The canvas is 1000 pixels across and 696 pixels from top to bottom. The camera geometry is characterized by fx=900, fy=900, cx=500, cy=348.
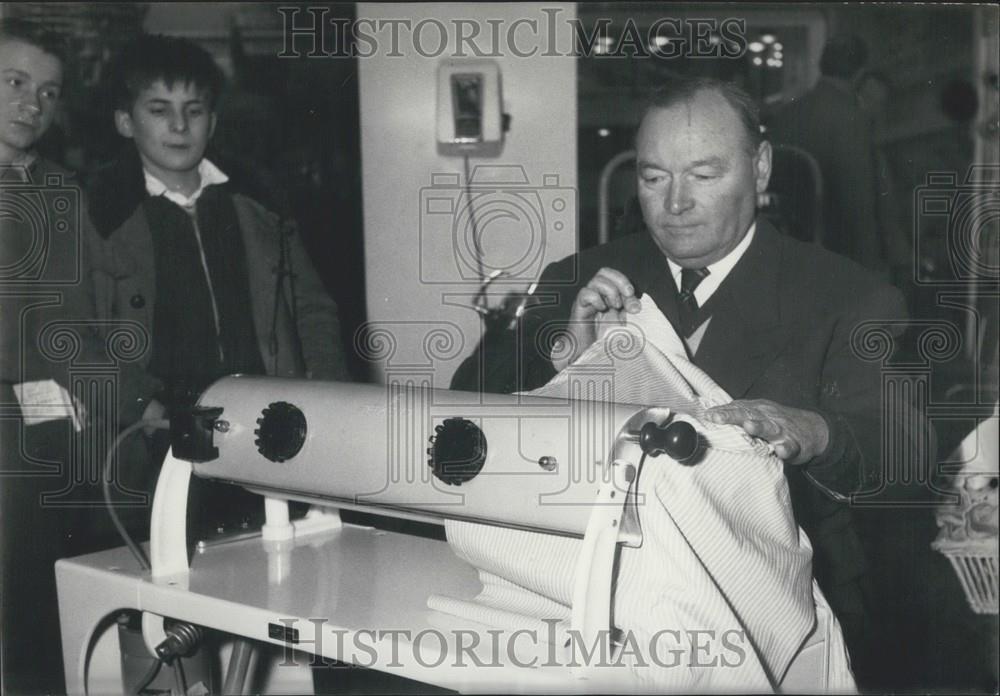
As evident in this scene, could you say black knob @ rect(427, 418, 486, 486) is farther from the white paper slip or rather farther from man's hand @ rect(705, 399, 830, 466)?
the white paper slip

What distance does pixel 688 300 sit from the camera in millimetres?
1549

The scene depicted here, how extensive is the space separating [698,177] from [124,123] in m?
1.20

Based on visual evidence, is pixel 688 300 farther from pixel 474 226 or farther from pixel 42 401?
pixel 42 401

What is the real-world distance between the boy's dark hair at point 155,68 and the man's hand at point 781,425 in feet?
4.64

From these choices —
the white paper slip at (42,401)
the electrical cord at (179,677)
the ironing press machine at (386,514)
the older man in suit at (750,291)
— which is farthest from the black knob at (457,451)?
the white paper slip at (42,401)

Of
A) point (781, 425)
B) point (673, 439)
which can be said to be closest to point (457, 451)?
point (673, 439)

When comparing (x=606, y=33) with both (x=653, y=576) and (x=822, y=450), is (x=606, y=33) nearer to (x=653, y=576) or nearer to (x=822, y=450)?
(x=822, y=450)

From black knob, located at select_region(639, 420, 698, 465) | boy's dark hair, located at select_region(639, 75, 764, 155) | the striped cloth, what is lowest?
the striped cloth

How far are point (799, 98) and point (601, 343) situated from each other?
164 centimetres

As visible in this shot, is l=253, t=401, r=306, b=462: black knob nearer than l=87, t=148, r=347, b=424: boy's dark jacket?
Yes

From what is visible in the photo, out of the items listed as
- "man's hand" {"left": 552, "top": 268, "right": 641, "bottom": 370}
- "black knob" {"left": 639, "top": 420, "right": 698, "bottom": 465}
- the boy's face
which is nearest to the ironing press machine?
"black knob" {"left": 639, "top": 420, "right": 698, "bottom": 465}

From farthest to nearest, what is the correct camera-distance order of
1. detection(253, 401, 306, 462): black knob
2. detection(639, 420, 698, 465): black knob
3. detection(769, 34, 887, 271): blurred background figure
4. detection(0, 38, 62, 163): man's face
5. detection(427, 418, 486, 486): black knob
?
detection(769, 34, 887, 271): blurred background figure → detection(0, 38, 62, 163): man's face → detection(253, 401, 306, 462): black knob → detection(427, 418, 486, 486): black knob → detection(639, 420, 698, 465): black knob

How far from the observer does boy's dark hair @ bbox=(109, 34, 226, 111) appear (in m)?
1.87

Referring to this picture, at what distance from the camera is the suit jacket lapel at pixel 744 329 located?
149 centimetres
